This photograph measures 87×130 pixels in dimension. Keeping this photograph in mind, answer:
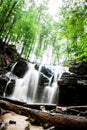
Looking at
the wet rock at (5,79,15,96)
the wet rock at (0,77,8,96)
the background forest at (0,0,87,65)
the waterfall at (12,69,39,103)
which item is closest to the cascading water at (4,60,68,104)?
the waterfall at (12,69,39,103)

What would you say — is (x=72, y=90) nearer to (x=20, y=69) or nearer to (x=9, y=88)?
(x=9, y=88)

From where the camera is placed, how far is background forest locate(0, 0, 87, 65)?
175 inches

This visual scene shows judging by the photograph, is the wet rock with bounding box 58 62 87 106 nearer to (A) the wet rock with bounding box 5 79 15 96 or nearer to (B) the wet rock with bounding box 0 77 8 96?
(A) the wet rock with bounding box 5 79 15 96

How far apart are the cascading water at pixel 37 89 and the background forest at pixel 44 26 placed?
3410mm

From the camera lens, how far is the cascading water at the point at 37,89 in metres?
20.1

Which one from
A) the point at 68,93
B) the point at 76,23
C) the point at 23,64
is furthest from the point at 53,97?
the point at 76,23

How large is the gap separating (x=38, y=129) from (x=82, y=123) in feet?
7.67

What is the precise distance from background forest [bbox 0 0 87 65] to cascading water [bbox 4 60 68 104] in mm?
3410

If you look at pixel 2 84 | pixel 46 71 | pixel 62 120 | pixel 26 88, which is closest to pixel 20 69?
pixel 46 71

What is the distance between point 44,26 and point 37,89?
2816cm

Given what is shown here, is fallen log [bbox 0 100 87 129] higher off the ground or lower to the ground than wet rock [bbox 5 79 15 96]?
lower

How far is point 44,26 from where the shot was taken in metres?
47.3

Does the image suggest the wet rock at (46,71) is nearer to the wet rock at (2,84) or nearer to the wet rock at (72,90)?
the wet rock at (72,90)

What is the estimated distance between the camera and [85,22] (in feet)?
14.0
